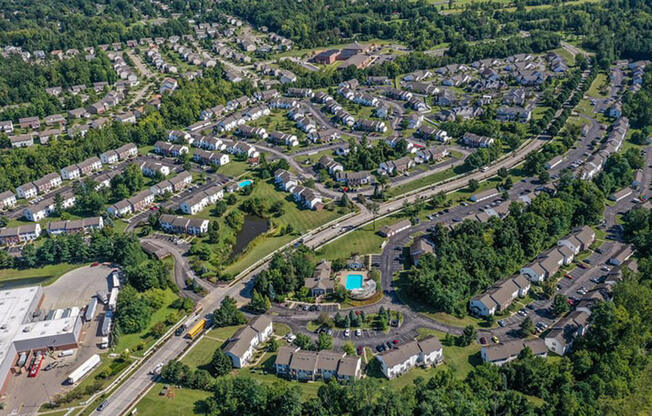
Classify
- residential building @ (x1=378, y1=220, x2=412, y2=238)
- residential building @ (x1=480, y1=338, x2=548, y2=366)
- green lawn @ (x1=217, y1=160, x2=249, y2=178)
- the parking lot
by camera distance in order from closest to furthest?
the parking lot → residential building @ (x1=480, y1=338, x2=548, y2=366) → residential building @ (x1=378, y1=220, x2=412, y2=238) → green lawn @ (x1=217, y1=160, x2=249, y2=178)

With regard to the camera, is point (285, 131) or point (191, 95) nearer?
point (285, 131)

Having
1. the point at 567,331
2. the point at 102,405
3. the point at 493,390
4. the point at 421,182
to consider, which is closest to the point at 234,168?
the point at 421,182

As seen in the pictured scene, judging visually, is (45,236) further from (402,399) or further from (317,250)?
(402,399)

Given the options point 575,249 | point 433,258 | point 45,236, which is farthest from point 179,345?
point 575,249

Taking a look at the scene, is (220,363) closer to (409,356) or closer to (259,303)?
(259,303)

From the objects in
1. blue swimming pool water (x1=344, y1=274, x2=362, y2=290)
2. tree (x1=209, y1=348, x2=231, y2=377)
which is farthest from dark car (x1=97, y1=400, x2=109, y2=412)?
blue swimming pool water (x1=344, y1=274, x2=362, y2=290)

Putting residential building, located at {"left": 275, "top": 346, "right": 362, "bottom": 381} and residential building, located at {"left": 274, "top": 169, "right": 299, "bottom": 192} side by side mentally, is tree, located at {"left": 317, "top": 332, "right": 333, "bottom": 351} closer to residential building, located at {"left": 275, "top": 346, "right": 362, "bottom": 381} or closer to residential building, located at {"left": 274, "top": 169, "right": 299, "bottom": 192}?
residential building, located at {"left": 275, "top": 346, "right": 362, "bottom": 381}

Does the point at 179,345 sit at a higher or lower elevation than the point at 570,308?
higher
